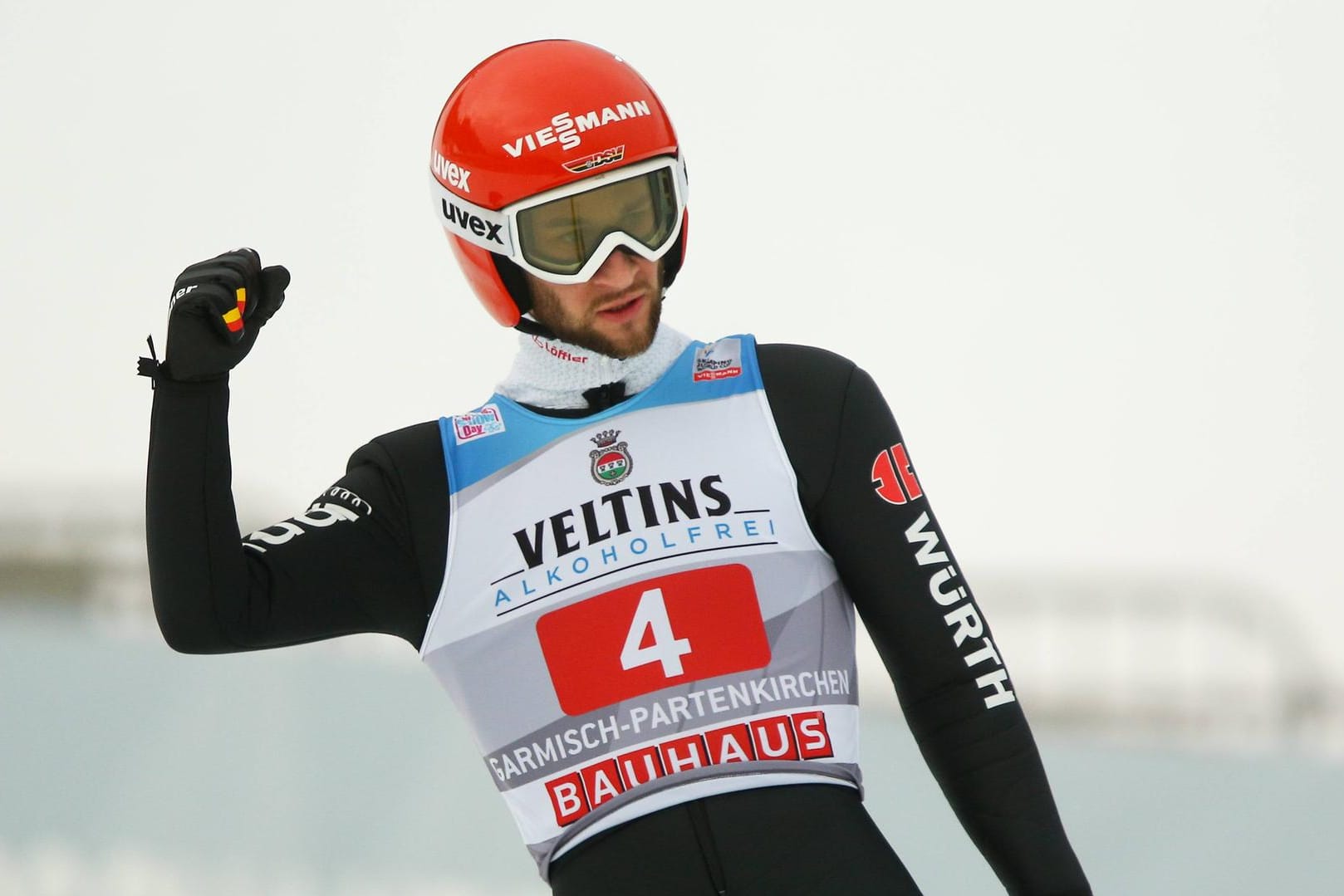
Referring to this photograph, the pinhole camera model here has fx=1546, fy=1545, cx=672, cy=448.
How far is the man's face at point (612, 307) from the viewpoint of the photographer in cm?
149

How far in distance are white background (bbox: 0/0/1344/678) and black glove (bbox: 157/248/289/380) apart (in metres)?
2.63

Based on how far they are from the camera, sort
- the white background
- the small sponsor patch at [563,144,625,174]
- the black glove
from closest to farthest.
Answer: the black glove < the small sponsor patch at [563,144,625,174] < the white background

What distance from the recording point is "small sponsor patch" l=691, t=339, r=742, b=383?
1518 mm

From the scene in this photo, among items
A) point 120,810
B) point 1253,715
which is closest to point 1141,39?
point 1253,715

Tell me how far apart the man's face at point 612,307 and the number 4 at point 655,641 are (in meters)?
0.26

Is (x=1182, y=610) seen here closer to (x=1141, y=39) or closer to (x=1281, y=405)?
(x=1281, y=405)

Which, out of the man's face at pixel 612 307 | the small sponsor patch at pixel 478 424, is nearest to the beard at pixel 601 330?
the man's face at pixel 612 307

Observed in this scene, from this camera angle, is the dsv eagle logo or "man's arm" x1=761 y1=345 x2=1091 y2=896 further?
the dsv eagle logo

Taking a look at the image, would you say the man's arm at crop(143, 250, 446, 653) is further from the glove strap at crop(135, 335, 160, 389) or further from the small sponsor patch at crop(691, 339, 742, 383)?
the small sponsor patch at crop(691, 339, 742, 383)

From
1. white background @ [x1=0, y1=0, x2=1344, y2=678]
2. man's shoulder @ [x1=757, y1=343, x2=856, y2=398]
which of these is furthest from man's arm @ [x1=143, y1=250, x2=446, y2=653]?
white background @ [x1=0, y1=0, x2=1344, y2=678]

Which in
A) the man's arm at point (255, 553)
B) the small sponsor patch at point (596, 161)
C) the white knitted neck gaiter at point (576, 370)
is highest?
the small sponsor patch at point (596, 161)

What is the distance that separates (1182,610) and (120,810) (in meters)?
3.12

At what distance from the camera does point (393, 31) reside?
4.24 metres

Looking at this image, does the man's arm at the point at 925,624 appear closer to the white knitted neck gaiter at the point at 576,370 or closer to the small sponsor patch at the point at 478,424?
the white knitted neck gaiter at the point at 576,370
